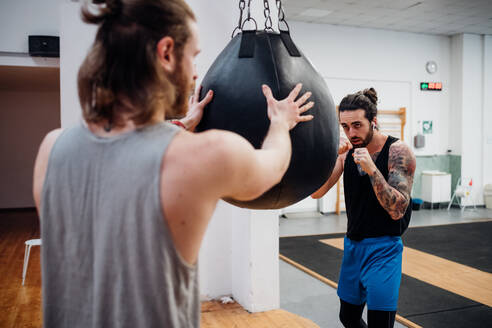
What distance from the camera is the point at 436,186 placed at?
833 centimetres

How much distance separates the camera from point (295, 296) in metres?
3.75

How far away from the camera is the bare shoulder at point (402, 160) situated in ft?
6.98

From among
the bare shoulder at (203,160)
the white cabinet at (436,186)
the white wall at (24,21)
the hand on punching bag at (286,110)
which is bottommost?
the white cabinet at (436,186)

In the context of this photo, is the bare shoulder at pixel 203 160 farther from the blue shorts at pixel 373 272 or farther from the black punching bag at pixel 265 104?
the blue shorts at pixel 373 272

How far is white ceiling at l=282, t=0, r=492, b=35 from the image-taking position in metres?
6.58

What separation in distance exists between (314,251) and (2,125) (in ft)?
23.9

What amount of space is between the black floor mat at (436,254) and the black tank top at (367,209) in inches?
55.3

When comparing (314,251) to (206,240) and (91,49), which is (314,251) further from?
(91,49)

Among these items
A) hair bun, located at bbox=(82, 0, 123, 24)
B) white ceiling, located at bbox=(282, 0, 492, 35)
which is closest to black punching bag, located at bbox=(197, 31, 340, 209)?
hair bun, located at bbox=(82, 0, 123, 24)

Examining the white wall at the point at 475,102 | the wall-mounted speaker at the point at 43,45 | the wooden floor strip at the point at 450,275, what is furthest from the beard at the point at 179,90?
the white wall at the point at 475,102

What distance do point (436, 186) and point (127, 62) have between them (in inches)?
336

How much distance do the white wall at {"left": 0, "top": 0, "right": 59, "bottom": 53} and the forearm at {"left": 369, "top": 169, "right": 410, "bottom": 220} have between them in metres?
4.83

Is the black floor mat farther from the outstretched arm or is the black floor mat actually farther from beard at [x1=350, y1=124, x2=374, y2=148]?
beard at [x1=350, y1=124, x2=374, y2=148]

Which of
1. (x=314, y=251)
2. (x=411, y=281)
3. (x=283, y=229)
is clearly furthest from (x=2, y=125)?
(x=411, y=281)
